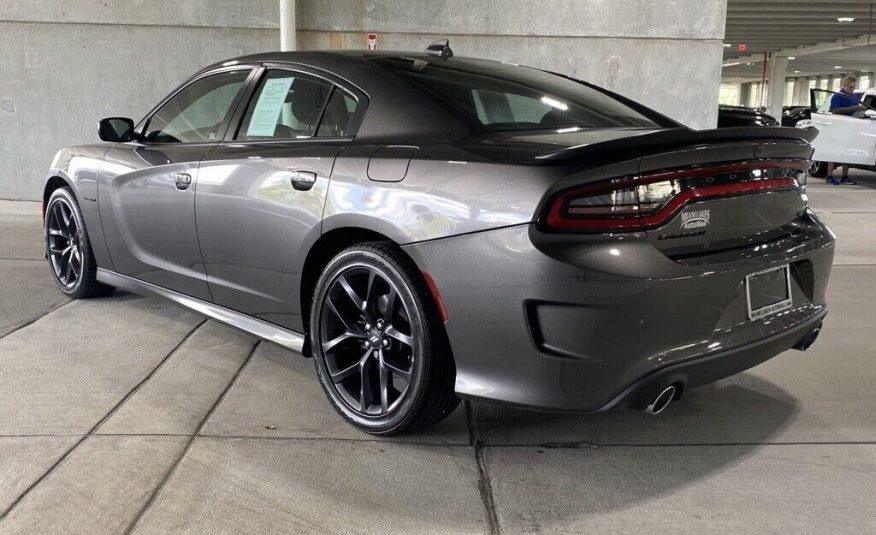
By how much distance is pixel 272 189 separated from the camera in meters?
3.22

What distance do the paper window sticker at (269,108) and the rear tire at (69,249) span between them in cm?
165

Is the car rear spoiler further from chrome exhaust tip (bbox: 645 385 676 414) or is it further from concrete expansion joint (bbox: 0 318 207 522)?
concrete expansion joint (bbox: 0 318 207 522)

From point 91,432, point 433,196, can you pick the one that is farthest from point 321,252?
point 91,432

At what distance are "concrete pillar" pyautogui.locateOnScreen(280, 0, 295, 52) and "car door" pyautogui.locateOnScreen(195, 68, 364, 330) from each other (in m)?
6.22

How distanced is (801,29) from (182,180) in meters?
29.1

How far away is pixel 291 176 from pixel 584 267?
4.30ft

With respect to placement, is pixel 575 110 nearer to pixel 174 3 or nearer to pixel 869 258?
pixel 869 258

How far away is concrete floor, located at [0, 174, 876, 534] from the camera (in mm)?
2434

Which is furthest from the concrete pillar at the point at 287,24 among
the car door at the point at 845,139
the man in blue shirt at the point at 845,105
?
the man in blue shirt at the point at 845,105

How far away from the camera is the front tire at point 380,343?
2.74 m

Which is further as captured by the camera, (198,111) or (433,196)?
(198,111)

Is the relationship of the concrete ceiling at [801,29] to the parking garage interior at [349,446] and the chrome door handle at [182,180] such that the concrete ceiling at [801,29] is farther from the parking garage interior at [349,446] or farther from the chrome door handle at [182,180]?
the chrome door handle at [182,180]

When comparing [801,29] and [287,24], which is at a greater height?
[801,29]

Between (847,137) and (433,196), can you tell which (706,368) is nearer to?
(433,196)
